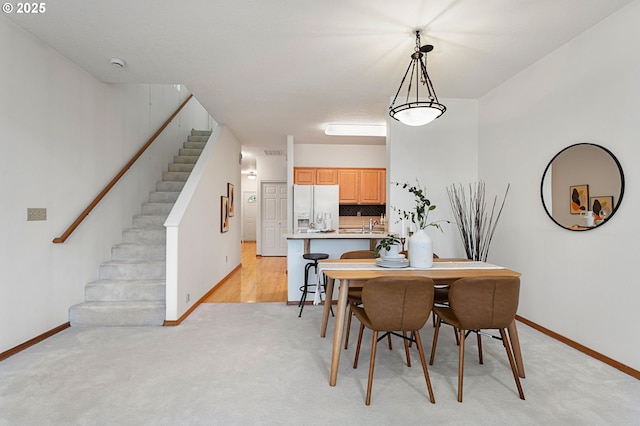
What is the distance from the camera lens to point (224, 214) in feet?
18.3

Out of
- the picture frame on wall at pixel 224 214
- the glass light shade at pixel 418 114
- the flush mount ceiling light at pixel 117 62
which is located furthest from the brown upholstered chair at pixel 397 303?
the picture frame on wall at pixel 224 214

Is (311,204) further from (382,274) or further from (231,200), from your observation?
(382,274)

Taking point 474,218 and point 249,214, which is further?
point 249,214

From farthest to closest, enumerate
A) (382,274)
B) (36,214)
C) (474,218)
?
1. (474,218)
2. (36,214)
3. (382,274)

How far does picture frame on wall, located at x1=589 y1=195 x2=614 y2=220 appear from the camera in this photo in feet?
8.53

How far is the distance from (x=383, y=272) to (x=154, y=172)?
428 cm

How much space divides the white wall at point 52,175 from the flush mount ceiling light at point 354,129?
118 inches

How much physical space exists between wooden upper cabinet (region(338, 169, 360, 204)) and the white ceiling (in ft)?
9.46

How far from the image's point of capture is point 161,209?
15.8 ft

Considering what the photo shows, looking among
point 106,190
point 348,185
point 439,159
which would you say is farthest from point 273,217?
point 439,159

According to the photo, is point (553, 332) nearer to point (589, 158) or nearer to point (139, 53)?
point (589, 158)

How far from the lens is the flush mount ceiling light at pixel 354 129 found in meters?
5.53

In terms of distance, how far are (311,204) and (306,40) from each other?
3910 mm

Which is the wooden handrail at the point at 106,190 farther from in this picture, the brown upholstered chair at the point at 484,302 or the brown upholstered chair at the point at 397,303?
the brown upholstered chair at the point at 484,302
